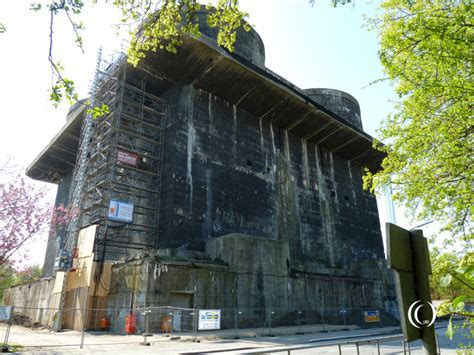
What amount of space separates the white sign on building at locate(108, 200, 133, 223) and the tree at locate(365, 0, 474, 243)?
18.5 meters

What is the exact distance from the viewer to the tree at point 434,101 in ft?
24.8

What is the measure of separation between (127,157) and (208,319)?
14119 millimetres

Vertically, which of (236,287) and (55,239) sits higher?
(55,239)

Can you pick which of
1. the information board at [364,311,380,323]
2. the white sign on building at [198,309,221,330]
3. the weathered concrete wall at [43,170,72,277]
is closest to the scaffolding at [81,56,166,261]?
the white sign on building at [198,309,221,330]

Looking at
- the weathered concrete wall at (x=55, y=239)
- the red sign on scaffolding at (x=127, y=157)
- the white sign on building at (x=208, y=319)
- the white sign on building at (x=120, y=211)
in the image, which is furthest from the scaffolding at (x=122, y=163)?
the weathered concrete wall at (x=55, y=239)

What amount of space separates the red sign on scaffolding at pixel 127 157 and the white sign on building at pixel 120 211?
3.28 meters

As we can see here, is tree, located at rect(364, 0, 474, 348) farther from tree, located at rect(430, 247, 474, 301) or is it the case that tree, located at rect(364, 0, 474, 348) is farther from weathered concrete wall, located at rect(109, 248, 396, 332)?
weathered concrete wall, located at rect(109, 248, 396, 332)

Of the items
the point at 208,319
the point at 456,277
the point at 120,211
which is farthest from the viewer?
the point at 120,211

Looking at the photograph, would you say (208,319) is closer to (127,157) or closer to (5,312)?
(5,312)

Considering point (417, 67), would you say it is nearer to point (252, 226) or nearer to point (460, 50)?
point (460, 50)

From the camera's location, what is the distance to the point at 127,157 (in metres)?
26.2

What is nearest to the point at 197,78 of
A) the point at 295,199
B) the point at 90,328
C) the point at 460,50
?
the point at 295,199

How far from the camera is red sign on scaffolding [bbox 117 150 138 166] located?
25.8 m

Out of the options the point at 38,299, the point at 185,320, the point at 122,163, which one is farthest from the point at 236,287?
the point at 38,299
